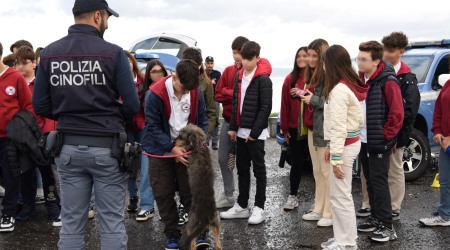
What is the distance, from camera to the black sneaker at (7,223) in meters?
5.86

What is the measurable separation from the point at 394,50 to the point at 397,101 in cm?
99

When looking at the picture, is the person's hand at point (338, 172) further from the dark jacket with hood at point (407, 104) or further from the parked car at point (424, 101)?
the parked car at point (424, 101)

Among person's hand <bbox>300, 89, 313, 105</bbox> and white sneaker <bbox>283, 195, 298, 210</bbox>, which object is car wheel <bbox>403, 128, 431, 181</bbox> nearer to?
white sneaker <bbox>283, 195, 298, 210</bbox>

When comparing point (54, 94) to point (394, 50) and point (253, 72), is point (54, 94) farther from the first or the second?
point (394, 50)

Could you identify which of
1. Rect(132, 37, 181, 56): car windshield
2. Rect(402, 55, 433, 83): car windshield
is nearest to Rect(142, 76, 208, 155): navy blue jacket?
Rect(402, 55, 433, 83): car windshield

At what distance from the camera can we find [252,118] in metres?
5.88

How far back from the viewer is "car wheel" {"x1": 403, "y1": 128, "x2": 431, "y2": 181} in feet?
26.3

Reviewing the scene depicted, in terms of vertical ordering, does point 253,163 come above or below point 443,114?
below

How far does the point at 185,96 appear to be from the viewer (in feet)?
16.7

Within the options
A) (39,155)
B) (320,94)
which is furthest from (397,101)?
(39,155)

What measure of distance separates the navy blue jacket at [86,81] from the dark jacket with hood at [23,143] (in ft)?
6.66

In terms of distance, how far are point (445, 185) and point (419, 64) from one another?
135 inches

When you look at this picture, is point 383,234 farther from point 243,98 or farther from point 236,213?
point 243,98

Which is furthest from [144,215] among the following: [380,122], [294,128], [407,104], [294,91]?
[407,104]
